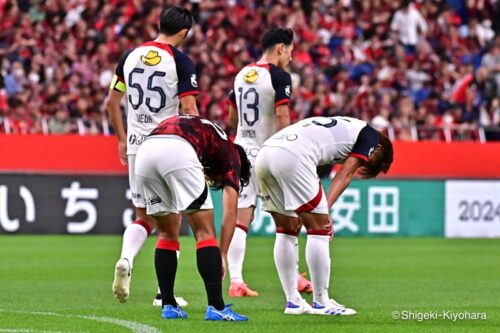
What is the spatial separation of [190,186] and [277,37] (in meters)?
3.78

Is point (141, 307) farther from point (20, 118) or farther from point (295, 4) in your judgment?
point (295, 4)

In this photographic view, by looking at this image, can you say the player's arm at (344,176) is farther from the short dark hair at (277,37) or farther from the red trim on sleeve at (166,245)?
the short dark hair at (277,37)

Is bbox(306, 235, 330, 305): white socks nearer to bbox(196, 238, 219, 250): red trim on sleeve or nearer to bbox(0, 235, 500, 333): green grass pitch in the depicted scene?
bbox(0, 235, 500, 333): green grass pitch

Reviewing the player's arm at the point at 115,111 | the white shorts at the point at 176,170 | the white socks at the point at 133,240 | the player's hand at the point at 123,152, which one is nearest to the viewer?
the white shorts at the point at 176,170

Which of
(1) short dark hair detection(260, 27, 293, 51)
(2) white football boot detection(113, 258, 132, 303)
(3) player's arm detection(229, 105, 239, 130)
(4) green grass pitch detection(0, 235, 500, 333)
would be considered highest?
(1) short dark hair detection(260, 27, 293, 51)

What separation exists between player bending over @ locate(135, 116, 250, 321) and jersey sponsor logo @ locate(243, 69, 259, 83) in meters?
2.98

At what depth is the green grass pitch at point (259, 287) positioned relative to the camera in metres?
9.37

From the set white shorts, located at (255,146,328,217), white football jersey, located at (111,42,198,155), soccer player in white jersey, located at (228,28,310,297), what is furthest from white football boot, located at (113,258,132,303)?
soccer player in white jersey, located at (228,28,310,297)

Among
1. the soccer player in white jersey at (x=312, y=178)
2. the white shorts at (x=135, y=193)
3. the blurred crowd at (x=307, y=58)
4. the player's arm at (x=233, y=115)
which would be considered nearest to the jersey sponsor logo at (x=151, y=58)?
the white shorts at (x=135, y=193)

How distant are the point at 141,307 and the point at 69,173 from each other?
36.9 ft

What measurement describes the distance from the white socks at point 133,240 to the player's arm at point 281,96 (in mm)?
2150

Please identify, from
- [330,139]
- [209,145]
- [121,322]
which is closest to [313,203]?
[330,139]

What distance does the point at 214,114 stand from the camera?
80.8 ft

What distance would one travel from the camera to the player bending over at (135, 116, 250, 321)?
9172mm
